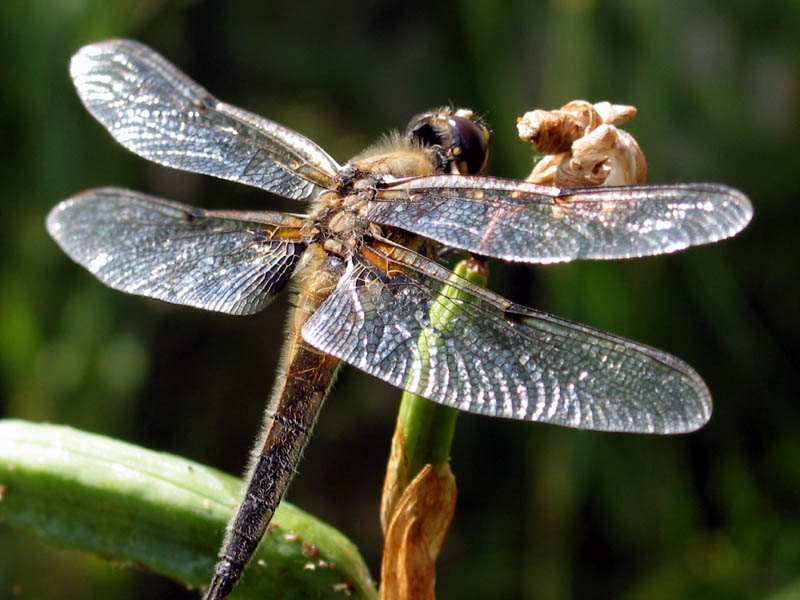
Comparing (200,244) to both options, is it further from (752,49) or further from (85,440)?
(752,49)

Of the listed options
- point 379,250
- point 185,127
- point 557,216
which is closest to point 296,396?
point 379,250

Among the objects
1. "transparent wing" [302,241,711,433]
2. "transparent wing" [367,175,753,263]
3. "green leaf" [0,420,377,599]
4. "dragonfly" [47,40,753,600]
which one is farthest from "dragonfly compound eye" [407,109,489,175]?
"green leaf" [0,420,377,599]

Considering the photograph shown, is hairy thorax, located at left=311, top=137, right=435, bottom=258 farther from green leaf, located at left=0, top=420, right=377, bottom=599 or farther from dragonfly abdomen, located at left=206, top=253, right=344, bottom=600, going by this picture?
green leaf, located at left=0, top=420, right=377, bottom=599

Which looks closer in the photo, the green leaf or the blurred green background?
the green leaf

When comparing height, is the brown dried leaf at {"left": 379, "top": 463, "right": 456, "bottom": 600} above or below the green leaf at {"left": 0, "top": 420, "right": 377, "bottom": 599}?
above

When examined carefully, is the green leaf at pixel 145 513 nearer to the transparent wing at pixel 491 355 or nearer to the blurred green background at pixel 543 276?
the transparent wing at pixel 491 355

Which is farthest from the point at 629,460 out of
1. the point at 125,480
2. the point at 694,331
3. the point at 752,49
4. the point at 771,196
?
the point at 125,480
